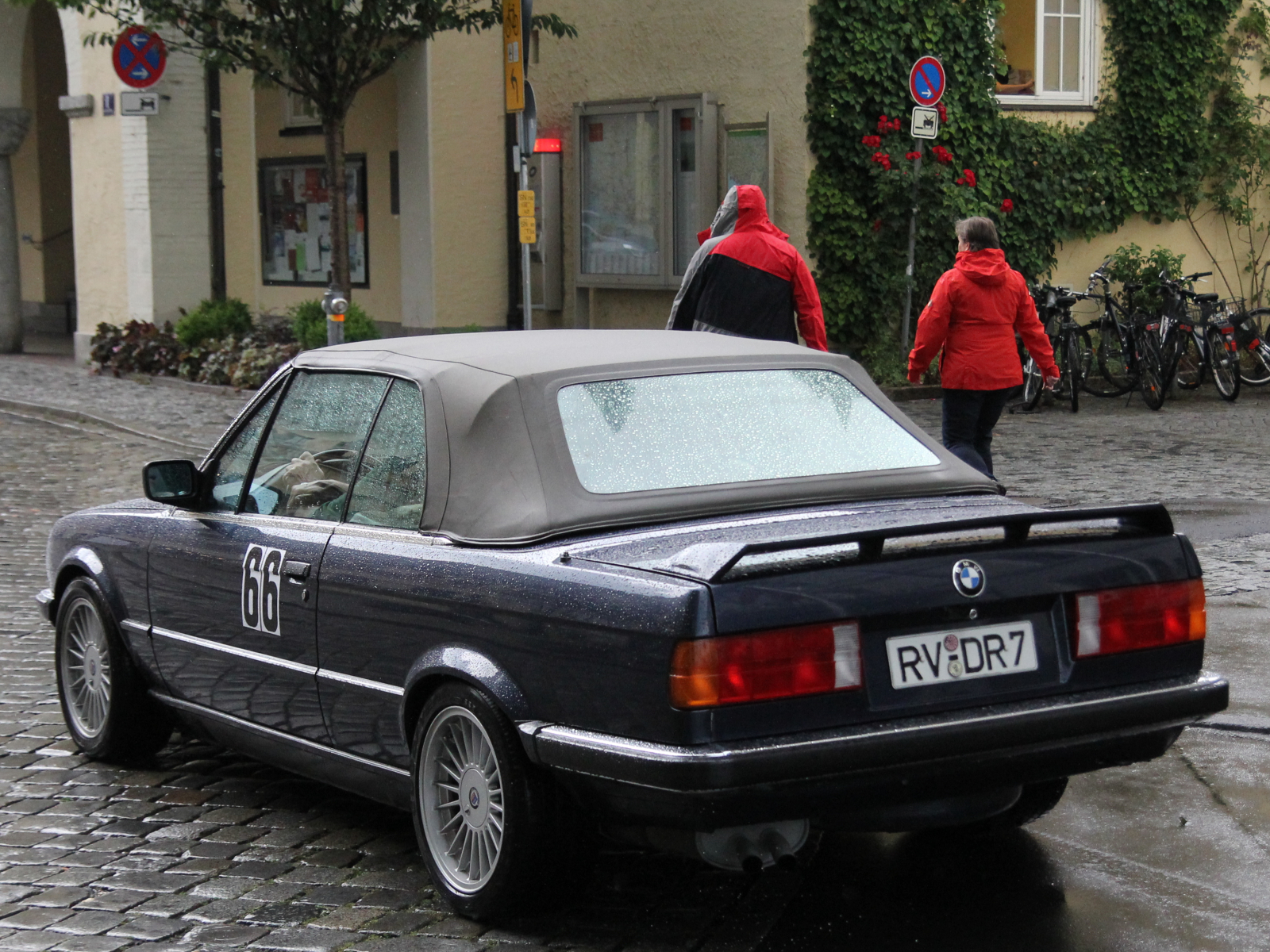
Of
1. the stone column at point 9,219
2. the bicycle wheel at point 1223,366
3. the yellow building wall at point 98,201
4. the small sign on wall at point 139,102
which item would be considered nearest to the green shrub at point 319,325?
the small sign on wall at point 139,102

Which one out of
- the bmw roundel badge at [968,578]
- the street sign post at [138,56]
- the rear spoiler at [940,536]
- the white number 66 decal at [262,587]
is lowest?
the white number 66 decal at [262,587]

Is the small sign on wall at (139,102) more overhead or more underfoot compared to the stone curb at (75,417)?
more overhead

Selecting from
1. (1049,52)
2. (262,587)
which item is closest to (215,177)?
(1049,52)

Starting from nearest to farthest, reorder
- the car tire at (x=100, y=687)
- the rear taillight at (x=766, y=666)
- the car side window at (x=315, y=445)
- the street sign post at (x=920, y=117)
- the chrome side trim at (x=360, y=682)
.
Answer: the rear taillight at (x=766, y=666), the chrome side trim at (x=360, y=682), the car side window at (x=315, y=445), the car tire at (x=100, y=687), the street sign post at (x=920, y=117)

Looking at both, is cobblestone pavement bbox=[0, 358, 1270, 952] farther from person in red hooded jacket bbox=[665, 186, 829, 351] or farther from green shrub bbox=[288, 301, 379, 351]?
green shrub bbox=[288, 301, 379, 351]

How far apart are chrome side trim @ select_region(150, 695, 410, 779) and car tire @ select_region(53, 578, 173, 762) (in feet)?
0.41

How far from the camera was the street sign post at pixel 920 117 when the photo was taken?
16.1m

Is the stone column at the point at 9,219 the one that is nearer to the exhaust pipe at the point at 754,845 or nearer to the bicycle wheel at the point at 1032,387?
the bicycle wheel at the point at 1032,387

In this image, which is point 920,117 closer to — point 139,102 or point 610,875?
point 139,102

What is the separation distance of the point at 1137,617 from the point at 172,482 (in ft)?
9.68

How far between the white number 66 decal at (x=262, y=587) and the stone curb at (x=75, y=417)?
9803 millimetres

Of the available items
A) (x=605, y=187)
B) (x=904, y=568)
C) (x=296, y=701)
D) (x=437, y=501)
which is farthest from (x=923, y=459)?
(x=605, y=187)

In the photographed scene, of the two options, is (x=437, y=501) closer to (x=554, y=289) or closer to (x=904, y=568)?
(x=904, y=568)

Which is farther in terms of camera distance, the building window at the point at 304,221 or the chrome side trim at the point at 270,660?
the building window at the point at 304,221
